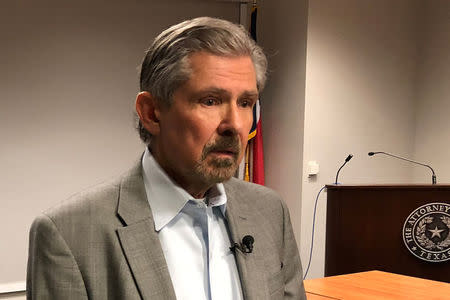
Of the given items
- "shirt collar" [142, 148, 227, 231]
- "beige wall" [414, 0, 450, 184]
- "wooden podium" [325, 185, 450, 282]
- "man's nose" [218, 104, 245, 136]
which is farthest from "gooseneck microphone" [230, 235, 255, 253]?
"beige wall" [414, 0, 450, 184]

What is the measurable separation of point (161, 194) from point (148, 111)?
20cm

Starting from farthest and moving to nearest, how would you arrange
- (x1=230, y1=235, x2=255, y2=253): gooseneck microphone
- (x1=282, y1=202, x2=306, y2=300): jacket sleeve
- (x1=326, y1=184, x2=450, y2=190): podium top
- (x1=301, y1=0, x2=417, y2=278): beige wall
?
(x1=301, y1=0, x2=417, y2=278): beige wall, (x1=326, y1=184, x2=450, y2=190): podium top, (x1=282, y1=202, x2=306, y2=300): jacket sleeve, (x1=230, y1=235, x2=255, y2=253): gooseneck microphone

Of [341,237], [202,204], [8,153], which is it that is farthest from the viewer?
[8,153]

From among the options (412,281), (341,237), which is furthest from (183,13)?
(412,281)

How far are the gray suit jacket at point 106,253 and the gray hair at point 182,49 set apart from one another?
0.22m

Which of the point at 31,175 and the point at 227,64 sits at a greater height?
the point at 227,64

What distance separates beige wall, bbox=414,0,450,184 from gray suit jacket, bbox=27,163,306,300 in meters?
5.32

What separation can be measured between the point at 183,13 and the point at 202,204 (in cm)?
494

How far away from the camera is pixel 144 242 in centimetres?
138

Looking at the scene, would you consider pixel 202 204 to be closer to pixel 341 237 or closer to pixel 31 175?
pixel 341 237

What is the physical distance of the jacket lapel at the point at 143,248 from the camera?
4.38 ft

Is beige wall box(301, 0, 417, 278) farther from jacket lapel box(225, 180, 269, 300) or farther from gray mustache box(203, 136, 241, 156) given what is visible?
gray mustache box(203, 136, 241, 156)

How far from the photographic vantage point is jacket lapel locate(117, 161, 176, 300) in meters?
1.34

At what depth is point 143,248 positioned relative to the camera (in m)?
1.37
